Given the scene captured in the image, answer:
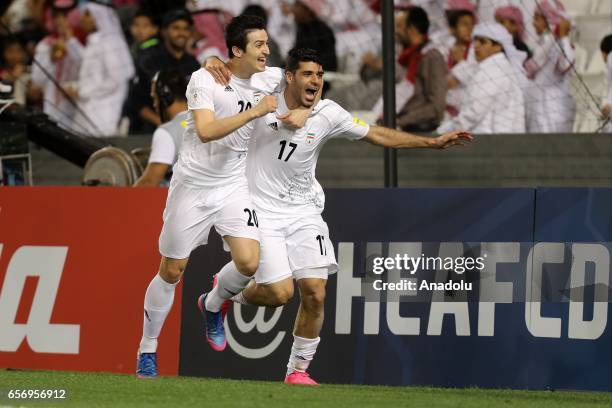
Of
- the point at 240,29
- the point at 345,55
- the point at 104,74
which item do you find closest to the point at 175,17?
the point at 104,74

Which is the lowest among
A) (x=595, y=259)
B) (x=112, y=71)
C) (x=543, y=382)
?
(x=543, y=382)

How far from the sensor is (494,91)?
12133 millimetres

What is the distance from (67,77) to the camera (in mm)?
14484

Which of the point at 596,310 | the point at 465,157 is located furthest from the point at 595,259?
the point at 465,157

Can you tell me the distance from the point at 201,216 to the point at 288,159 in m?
0.67

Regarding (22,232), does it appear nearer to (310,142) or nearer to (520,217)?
(310,142)

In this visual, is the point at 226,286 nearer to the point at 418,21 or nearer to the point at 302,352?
the point at 302,352

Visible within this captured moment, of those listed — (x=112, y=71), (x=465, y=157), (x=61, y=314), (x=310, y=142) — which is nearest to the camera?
(x=310, y=142)

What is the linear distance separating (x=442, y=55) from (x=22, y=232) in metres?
4.63

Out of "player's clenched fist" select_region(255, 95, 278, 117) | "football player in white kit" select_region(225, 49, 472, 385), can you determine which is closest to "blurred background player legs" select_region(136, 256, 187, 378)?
"football player in white kit" select_region(225, 49, 472, 385)

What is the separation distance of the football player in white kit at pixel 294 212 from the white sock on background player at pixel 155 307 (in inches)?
21.9

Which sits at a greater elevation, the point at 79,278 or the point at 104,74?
the point at 104,74

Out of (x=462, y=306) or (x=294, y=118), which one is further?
(x=462, y=306)

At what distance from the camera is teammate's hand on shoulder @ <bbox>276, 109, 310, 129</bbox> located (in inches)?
321
